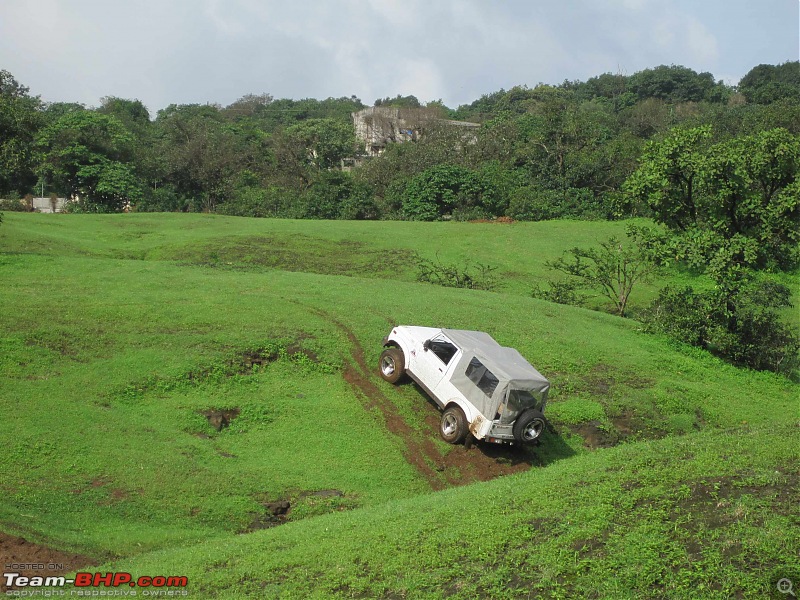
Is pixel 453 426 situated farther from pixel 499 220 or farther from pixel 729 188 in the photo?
pixel 499 220

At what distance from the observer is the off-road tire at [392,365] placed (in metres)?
18.0

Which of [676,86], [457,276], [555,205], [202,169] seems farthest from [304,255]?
[676,86]

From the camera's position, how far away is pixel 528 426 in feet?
51.3

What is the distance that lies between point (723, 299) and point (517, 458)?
10.4 meters

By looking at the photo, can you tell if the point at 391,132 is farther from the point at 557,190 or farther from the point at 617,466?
the point at 617,466

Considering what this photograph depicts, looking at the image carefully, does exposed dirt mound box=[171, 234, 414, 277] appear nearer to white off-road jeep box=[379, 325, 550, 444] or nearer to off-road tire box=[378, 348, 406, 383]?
off-road tire box=[378, 348, 406, 383]

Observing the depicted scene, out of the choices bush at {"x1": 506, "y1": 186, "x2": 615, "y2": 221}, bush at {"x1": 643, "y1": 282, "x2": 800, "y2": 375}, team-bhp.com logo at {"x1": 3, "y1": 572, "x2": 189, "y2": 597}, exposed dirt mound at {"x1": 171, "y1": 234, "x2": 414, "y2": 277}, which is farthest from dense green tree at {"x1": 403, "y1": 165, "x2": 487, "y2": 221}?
team-bhp.com logo at {"x1": 3, "y1": 572, "x2": 189, "y2": 597}

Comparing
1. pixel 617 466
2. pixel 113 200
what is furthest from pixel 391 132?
pixel 617 466

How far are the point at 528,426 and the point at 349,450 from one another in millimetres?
3690

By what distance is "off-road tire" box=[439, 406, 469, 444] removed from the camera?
16.1m

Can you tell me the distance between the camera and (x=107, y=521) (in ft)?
40.3

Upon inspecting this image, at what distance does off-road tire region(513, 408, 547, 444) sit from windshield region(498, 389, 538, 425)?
12 cm

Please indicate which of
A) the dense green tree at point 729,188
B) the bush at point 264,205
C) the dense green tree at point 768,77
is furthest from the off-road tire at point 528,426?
the dense green tree at point 768,77

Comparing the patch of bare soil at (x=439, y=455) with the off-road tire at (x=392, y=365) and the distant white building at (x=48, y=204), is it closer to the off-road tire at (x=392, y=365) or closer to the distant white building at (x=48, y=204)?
the off-road tire at (x=392, y=365)
